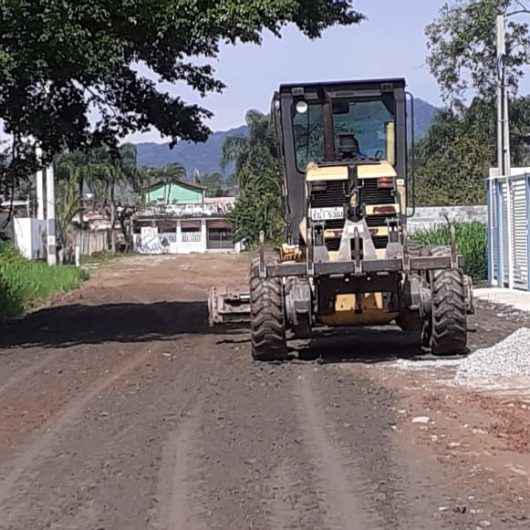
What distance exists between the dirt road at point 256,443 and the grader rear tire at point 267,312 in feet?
1.22

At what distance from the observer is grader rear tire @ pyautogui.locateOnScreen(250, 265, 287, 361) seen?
1432 centimetres

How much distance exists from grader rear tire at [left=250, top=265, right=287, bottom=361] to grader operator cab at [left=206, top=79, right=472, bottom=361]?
1 cm

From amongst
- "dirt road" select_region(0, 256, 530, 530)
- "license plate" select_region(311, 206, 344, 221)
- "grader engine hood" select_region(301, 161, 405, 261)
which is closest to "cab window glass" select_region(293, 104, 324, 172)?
"grader engine hood" select_region(301, 161, 405, 261)

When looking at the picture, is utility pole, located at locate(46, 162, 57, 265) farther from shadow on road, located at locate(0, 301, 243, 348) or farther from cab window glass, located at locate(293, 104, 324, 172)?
cab window glass, located at locate(293, 104, 324, 172)

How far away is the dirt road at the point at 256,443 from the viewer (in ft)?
23.6

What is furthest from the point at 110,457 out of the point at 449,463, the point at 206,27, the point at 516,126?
the point at 516,126

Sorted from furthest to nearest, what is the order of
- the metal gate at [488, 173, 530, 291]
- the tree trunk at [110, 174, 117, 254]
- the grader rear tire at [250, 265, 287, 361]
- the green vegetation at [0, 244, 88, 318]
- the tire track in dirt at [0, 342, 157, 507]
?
the tree trunk at [110, 174, 117, 254]
the green vegetation at [0, 244, 88, 318]
the metal gate at [488, 173, 530, 291]
the grader rear tire at [250, 265, 287, 361]
the tire track in dirt at [0, 342, 157, 507]

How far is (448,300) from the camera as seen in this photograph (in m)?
14.2

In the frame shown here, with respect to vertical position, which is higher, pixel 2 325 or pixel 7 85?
pixel 7 85

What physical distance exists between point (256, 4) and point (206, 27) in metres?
0.87

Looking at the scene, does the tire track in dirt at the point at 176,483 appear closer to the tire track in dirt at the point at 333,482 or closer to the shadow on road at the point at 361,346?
the tire track in dirt at the point at 333,482

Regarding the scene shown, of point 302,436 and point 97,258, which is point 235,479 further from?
point 97,258

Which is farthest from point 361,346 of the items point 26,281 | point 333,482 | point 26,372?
point 26,281

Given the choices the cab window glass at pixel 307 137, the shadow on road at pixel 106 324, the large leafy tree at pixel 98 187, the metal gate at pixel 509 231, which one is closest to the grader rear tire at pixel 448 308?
the cab window glass at pixel 307 137
